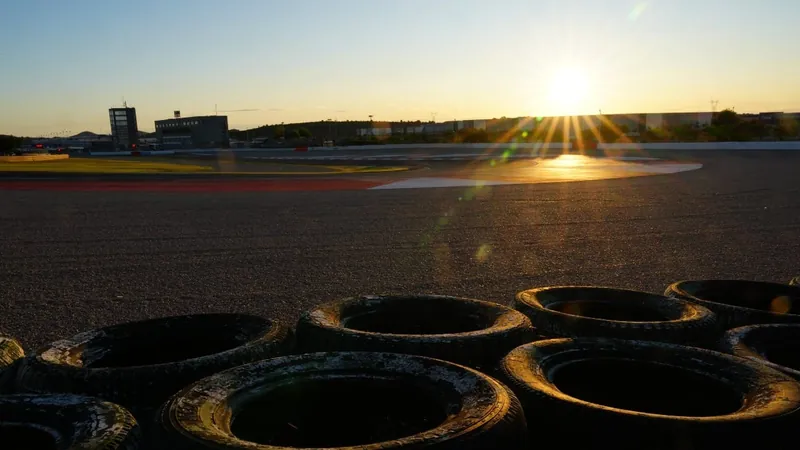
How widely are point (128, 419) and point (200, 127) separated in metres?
119

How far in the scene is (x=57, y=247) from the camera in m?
9.07

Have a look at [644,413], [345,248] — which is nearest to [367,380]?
[644,413]

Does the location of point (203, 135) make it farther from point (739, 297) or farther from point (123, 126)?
point (739, 297)

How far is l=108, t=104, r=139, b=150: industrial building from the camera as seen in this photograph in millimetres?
108688

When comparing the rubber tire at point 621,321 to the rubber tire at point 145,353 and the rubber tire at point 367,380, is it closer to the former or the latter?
the rubber tire at point 367,380

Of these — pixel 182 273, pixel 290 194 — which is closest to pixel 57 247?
pixel 182 273

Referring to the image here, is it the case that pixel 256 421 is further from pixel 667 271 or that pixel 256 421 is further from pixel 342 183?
pixel 342 183

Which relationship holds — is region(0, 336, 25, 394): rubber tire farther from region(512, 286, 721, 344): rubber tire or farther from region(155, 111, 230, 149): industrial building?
region(155, 111, 230, 149): industrial building

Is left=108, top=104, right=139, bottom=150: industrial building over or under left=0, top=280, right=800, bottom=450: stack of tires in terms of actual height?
over

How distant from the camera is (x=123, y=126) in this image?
112 meters

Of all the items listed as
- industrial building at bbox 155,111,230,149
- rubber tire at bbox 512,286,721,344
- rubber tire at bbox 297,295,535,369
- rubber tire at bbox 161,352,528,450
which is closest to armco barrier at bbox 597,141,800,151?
rubber tire at bbox 512,286,721,344

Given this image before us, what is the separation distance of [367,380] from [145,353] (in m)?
1.55

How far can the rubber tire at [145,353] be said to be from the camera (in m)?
2.55

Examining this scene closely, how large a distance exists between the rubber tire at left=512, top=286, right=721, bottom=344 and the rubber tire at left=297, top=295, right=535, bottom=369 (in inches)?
8.3
